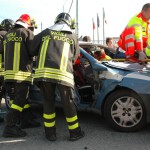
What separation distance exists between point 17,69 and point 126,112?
5.93 ft

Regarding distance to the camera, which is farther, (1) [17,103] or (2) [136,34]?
(2) [136,34]

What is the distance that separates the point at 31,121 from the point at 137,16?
275 cm

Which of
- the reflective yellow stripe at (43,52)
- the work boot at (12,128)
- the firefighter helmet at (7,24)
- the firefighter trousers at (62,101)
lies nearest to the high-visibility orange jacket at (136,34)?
the firefighter trousers at (62,101)

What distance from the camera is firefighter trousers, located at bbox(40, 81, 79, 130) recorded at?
4.21m

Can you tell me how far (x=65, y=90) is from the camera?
13.8 ft

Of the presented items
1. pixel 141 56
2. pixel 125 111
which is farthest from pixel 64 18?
pixel 125 111

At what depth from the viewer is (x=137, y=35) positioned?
534 centimetres

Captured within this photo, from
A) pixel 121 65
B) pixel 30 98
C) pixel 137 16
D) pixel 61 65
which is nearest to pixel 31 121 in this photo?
pixel 30 98

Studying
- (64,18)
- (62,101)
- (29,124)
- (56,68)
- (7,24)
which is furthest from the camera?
(7,24)

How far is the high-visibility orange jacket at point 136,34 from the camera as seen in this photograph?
210 inches

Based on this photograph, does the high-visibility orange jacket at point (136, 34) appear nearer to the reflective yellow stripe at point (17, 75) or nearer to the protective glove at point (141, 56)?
the protective glove at point (141, 56)

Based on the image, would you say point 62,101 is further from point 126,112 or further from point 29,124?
point 29,124

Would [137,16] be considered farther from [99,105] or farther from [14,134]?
[14,134]

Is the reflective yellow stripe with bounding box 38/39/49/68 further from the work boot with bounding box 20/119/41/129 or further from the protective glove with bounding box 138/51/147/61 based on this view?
the protective glove with bounding box 138/51/147/61
